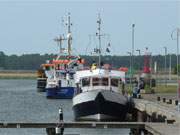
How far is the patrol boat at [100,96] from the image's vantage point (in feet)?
164

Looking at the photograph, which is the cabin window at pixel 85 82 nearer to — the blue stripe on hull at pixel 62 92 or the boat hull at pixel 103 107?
the boat hull at pixel 103 107

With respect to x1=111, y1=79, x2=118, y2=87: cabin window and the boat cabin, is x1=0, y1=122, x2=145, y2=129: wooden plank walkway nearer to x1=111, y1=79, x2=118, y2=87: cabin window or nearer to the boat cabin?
the boat cabin

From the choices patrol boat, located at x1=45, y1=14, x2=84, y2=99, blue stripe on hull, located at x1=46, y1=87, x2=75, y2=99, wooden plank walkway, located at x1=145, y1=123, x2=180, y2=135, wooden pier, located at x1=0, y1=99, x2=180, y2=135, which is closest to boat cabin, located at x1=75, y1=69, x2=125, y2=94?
wooden pier, located at x1=0, y1=99, x2=180, y2=135

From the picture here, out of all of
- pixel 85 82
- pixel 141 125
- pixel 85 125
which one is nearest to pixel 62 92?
pixel 85 82

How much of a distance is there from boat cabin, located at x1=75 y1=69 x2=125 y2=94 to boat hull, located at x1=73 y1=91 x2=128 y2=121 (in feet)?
5.48

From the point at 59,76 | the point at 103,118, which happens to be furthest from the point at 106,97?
the point at 59,76

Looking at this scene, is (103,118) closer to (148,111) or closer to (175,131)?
(148,111)

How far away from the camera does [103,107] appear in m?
50.2

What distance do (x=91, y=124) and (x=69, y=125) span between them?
1.06 meters

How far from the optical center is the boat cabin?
52.6 metres

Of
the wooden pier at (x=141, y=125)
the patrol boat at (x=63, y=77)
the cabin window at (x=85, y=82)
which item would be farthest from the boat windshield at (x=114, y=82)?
the patrol boat at (x=63, y=77)

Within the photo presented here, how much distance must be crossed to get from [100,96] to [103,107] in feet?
2.92

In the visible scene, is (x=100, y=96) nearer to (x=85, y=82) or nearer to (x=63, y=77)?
(x=85, y=82)

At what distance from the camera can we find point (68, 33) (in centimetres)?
10769
